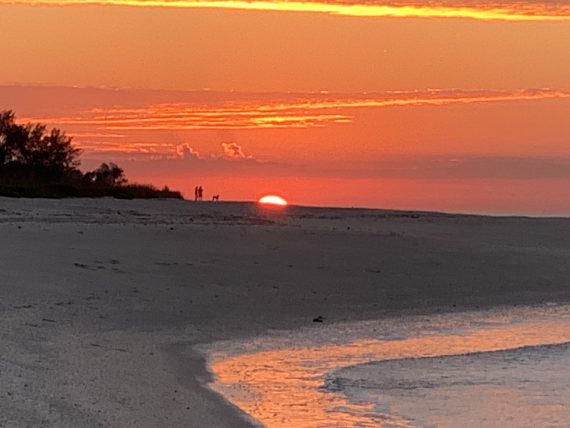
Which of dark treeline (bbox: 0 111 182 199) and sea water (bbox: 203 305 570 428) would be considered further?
dark treeline (bbox: 0 111 182 199)

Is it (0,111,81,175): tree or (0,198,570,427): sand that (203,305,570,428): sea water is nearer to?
(0,198,570,427): sand

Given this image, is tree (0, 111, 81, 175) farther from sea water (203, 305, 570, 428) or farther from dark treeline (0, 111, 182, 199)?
sea water (203, 305, 570, 428)

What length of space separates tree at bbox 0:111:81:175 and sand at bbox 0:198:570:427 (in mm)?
11140

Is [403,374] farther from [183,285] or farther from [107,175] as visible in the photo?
[107,175]

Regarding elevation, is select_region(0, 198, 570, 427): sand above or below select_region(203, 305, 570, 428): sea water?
above

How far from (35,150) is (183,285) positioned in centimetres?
2658

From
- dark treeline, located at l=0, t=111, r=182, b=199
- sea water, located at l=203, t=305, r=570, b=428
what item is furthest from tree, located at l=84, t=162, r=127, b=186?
sea water, located at l=203, t=305, r=570, b=428

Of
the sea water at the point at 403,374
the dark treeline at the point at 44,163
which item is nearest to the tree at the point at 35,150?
the dark treeline at the point at 44,163

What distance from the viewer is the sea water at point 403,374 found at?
11641mm

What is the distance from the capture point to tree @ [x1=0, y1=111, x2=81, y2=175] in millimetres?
44906

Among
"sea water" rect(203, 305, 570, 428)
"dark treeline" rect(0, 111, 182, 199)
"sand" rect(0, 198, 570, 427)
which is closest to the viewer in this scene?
"sand" rect(0, 198, 570, 427)

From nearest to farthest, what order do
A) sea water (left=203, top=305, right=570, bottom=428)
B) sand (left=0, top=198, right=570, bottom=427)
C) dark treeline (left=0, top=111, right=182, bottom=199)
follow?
1. sand (left=0, top=198, right=570, bottom=427)
2. sea water (left=203, top=305, right=570, bottom=428)
3. dark treeline (left=0, top=111, right=182, bottom=199)

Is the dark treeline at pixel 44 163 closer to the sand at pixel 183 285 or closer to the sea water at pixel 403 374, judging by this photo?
the sand at pixel 183 285

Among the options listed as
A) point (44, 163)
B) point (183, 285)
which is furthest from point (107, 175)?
point (183, 285)
